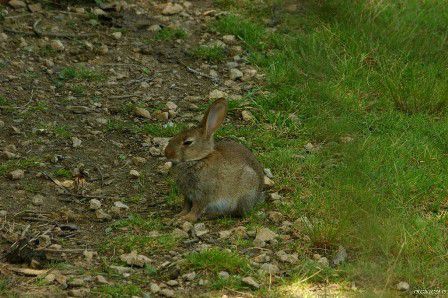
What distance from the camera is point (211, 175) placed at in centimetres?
574

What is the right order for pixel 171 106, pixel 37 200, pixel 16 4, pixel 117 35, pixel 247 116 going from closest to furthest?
pixel 37 200 → pixel 247 116 → pixel 171 106 → pixel 117 35 → pixel 16 4

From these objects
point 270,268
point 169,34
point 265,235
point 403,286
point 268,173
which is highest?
point 403,286

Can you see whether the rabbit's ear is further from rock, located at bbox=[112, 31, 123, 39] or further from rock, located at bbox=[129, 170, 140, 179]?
rock, located at bbox=[112, 31, 123, 39]

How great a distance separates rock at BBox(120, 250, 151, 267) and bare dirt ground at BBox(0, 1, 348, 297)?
1 centimetres

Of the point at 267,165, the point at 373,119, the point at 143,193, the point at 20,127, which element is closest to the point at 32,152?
the point at 20,127

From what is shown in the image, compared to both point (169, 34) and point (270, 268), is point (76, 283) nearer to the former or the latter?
point (270, 268)

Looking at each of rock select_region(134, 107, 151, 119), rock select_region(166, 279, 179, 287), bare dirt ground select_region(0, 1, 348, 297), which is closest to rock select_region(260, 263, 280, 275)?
bare dirt ground select_region(0, 1, 348, 297)

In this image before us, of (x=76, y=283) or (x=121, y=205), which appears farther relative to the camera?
(x=121, y=205)

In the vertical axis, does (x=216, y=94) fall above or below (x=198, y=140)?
below

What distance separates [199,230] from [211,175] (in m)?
0.50

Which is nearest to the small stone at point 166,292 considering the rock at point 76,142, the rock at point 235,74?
the rock at point 76,142

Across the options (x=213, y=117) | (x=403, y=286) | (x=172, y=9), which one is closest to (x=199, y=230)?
(x=213, y=117)

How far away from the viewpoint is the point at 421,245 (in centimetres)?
498

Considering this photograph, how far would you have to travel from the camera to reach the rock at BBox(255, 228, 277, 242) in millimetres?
5203
